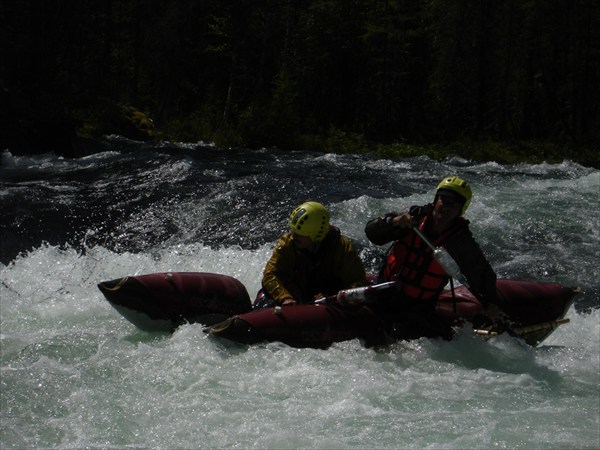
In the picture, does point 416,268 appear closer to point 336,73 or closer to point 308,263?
point 308,263

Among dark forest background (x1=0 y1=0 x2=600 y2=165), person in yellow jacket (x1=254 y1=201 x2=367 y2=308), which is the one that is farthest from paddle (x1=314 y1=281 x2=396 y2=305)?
dark forest background (x1=0 y1=0 x2=600 y2=165)

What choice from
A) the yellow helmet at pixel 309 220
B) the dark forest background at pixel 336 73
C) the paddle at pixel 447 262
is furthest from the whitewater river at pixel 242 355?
the dark forest background at pixel 336 73

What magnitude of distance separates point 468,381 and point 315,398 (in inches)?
43.1

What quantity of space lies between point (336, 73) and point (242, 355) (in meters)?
22.6

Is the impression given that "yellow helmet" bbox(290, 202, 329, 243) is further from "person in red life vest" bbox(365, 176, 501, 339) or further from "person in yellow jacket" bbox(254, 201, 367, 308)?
"person in red life vest" bbox(365, 176, 501, 339)

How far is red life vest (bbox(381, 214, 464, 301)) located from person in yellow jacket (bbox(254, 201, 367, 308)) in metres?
0.27

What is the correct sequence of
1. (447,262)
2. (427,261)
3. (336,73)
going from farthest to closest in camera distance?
(336,73), (427,261), (447,262)

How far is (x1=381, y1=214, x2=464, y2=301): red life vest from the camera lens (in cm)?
519

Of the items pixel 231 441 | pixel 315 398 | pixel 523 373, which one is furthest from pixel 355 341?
pixel 231 441

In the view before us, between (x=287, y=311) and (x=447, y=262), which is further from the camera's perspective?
(x=287, y=311)

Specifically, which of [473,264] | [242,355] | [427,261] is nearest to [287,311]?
[242,355]

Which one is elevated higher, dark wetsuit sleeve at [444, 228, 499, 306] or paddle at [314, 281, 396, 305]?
dark wetsuit sleeve at [444, 228, 499, 306]

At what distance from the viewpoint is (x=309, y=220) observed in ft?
17.3

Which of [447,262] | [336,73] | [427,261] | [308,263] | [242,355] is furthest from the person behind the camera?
[336,73]
